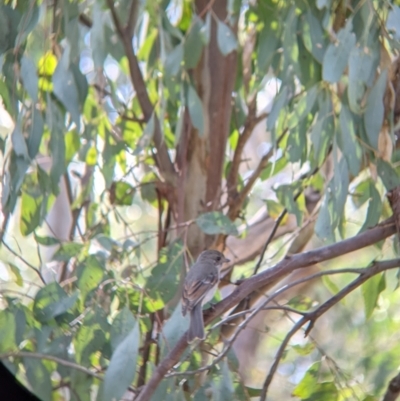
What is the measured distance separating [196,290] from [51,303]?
474 millimetres

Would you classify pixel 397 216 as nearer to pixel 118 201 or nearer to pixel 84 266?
pixel 84 266

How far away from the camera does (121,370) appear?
1.92 metres

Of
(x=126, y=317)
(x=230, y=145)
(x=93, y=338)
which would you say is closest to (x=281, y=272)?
(x=126, y=317)

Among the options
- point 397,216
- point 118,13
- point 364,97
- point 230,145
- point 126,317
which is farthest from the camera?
point 230,145

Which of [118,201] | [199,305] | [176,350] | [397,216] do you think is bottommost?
[176,350]

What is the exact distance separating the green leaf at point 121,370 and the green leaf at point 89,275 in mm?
525

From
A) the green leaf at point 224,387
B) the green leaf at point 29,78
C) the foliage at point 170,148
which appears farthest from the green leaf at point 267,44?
the green leaf at point 224,387

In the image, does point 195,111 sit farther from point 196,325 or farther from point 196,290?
point 196,325

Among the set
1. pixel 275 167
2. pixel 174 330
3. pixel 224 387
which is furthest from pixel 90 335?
pixel 275 167

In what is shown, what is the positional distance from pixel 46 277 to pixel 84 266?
98 centimetres

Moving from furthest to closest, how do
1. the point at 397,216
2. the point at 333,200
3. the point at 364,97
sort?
1. the point at 364,97
2. the point at 333,200
3. the point at 397,216

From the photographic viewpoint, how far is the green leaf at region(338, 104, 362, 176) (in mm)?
2266

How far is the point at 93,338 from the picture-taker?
2254mm

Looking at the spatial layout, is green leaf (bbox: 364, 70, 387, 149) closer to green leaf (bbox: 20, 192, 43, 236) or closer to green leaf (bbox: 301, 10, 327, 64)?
green leaf (bbox: 301, 10, 327, 64)
